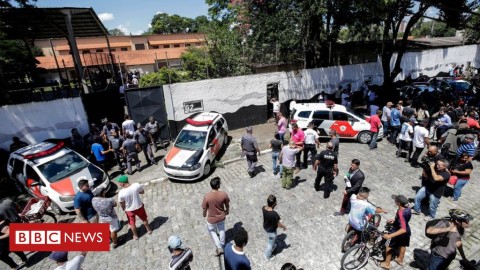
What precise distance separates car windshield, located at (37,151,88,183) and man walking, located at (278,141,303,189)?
267 inches

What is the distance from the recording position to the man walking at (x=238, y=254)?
412 cm

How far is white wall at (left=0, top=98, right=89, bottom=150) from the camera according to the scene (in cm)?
1109

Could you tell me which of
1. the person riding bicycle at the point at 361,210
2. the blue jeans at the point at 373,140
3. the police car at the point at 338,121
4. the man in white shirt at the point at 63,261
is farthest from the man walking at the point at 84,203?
the blue jeans at the point at 373,140

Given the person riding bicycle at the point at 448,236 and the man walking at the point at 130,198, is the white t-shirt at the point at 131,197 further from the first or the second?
the person riding bicycle at the point at 448,236

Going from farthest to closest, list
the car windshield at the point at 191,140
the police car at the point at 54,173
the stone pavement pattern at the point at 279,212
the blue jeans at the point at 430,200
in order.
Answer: the car windshield at the point at 191,140 → the police car at the point at 54,173 → the blue jeans at the point at 430,200 → the stone pavement pattern at the point at 279,212

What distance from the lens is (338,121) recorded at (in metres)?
12.0

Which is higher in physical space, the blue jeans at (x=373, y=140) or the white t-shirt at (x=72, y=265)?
the white t-shirt at (x=72, y=265)

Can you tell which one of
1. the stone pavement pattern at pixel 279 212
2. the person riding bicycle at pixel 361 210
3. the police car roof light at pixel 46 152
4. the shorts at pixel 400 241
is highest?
the police car roof light at pixel 46 152

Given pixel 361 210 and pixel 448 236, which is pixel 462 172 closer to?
pixel 448 236

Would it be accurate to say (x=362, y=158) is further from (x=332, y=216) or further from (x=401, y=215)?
(x=401, y=215)

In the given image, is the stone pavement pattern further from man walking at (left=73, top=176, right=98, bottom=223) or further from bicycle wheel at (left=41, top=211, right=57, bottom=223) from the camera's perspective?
bicycle wheel at (left=41, top=211, right=57, bottom=223)

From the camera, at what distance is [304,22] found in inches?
590

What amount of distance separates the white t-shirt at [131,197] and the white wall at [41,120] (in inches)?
318

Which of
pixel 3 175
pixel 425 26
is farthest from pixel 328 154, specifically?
pixel 425 26
